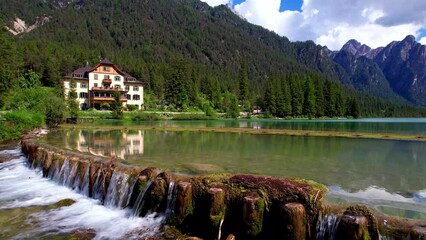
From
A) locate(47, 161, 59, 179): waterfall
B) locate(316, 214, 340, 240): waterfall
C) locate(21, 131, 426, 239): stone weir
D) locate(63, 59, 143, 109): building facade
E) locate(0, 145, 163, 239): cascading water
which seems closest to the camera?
locate(21, 131, 426, 239): stone weir

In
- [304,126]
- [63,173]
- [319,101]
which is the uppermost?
[319,101]

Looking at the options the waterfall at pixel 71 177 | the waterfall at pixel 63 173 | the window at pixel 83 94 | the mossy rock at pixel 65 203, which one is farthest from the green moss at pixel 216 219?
the window at pixel 83 94

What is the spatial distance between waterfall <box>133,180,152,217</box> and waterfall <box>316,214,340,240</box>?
19.4 ft

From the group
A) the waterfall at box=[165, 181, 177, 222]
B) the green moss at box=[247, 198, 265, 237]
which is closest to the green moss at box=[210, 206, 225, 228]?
the green moss at box=[247, 198, 265, 237]

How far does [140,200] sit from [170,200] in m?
1.44

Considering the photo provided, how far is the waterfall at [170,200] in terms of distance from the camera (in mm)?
10316

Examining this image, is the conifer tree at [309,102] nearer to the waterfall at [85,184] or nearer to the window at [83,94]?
the window at [83,94]

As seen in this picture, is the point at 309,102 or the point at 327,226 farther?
the point at 309,102

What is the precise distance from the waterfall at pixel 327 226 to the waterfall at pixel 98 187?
903 cm

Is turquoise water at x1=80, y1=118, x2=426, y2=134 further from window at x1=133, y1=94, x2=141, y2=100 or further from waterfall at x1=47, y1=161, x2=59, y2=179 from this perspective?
waterfall at x1=47, y1=161, x2=59, y2=179

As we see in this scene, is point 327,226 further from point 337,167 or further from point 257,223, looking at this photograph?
point 337,167

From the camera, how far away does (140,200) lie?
37.3 feet

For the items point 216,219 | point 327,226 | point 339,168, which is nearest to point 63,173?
Answer: point 216,219

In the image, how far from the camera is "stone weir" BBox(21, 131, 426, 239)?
286 inches
